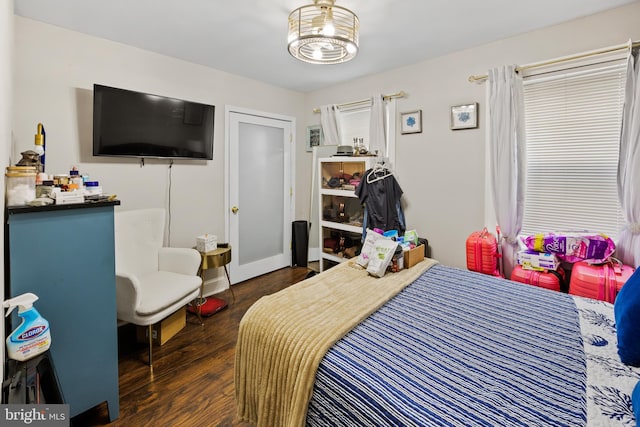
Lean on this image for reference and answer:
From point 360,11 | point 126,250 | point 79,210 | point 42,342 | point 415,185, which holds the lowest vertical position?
point 42,342

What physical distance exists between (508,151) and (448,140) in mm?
599

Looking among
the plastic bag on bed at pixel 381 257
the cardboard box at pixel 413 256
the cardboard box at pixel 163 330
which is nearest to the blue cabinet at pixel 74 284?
the cardboard box at pixel 163 330

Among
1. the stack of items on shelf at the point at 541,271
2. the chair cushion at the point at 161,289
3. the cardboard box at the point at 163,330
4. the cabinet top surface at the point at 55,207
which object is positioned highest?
the cabinet top surface at the point at 55,207

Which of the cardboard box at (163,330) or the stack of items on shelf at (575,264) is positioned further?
the cardboard box at (163,330)

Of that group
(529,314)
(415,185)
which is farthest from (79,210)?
(415,185)

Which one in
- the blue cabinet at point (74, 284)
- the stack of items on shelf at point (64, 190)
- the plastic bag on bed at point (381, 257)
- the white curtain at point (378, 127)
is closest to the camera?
the blue cabinet at point (74, 284)

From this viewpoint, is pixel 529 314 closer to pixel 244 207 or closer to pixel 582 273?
pixel 582 273

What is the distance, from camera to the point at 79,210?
5.01 feet

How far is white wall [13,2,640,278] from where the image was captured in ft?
7.68

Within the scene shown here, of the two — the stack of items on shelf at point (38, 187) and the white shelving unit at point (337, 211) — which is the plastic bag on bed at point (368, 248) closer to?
the white shelving unit at point (337, 211)

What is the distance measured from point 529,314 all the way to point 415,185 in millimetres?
1981

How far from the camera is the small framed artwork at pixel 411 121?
10.7 ft

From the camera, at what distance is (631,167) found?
212cm

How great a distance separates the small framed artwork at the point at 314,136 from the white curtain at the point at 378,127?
36.5 inches
